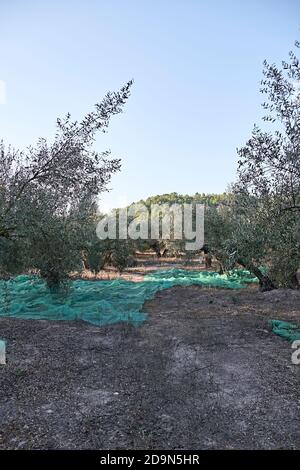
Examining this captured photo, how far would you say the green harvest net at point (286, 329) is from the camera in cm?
854

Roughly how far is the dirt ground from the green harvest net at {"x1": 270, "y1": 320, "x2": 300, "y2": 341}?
24 centimetres

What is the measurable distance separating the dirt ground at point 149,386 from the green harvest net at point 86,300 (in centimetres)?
73

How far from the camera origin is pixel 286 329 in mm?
9109

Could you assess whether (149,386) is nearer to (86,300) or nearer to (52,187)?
(52,187)

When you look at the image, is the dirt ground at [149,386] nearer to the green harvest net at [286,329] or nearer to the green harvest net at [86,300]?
the green harvest net at [286,329]

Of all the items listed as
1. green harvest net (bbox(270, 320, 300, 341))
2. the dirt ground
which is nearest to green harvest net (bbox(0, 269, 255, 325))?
the dirt ground

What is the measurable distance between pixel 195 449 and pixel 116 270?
2214cm

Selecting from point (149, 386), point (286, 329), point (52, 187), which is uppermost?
point (52, 187)

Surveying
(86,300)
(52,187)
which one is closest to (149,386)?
(52,187)

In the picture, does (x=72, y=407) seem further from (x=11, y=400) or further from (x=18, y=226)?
(x=18, y=226)

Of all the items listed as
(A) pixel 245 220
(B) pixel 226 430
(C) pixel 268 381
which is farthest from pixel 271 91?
(B) pixel 226 430

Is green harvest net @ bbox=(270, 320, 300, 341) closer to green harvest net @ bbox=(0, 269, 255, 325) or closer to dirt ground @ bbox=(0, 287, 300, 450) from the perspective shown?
dirt ground @ bbox=(0, 287, 300, 450)

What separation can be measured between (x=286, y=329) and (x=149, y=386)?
4.76 m

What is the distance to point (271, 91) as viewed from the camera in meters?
6.57
